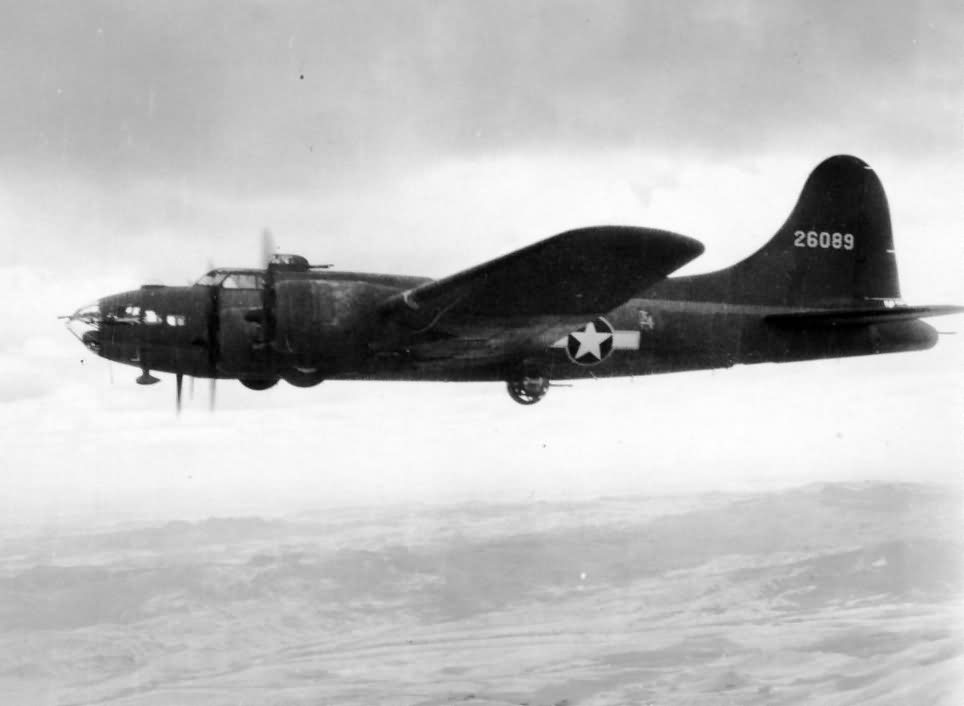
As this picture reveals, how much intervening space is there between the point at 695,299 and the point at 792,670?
186895 millimetres

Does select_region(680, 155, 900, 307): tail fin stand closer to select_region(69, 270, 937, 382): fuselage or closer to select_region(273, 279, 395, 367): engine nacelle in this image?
select_region(69, 270, 937, 382): fuselage

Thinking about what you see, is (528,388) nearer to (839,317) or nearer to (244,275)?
(244,275)

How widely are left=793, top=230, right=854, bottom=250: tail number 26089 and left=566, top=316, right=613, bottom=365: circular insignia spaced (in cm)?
490

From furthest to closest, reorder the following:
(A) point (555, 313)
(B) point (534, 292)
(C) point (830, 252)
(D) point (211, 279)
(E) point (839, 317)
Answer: (C) point (830, 252), (E) point (839, 317), (D) point (211, 279), (A) point (555, 313), (B) point (534, 292)

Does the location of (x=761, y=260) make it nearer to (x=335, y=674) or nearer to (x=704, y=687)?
(x=704, y=687)

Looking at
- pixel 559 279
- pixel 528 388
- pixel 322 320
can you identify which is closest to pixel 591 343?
pixel 528 388

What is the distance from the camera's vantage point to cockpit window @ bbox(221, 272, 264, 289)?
40.4 ft

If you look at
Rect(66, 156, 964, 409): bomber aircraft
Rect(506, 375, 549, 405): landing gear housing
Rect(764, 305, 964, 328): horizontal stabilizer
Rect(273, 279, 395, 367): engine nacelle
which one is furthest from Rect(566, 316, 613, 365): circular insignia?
Rect(273, 279, 395, 367): engine nacelle

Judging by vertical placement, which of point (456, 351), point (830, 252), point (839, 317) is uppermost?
point (830, 252)

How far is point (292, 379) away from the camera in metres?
12.3

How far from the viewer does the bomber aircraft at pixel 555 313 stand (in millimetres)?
10750

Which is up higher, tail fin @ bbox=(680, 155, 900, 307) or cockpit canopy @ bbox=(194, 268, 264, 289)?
tail fin @ bbox=(680, 155, 900, 307)

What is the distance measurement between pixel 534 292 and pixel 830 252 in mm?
7587

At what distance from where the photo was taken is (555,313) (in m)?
11.6
